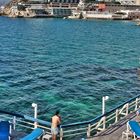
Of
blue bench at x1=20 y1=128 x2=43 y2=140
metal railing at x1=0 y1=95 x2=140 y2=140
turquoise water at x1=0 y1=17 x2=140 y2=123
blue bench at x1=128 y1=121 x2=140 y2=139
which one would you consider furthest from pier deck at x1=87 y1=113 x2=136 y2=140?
turquoise water at x1=0 y1=17 x2=140 y2=123

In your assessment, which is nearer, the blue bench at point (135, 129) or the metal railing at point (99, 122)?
the blue bench at point (135, 129)

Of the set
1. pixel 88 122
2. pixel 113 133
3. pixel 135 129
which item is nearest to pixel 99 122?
pixel 113 133

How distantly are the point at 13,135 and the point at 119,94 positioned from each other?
2992 cm

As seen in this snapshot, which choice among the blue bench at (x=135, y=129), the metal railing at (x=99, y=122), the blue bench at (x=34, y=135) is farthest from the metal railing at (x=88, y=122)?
the blue bench at (x=135, y=129)

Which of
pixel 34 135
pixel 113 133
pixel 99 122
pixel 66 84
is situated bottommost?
pixel 66 84

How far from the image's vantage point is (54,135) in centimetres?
2448

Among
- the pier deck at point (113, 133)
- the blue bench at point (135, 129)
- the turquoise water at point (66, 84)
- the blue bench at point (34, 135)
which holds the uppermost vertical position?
the blue bench at point (34, 135)

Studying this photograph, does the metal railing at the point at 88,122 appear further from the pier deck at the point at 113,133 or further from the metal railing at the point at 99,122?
the pier deck at the point at 113,133

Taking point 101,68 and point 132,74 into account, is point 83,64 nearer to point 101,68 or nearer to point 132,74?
point 101,68

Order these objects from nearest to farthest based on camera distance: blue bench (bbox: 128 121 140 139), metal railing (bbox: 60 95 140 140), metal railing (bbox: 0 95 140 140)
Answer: blue bench (bbox: 128 121 140 139) < metal railing (bbox: 0 95 140 140) < metal railing (bbox: 60 95 140 140)

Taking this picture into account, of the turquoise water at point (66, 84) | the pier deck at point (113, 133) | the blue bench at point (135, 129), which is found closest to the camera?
the blue bench at point (135, 129)

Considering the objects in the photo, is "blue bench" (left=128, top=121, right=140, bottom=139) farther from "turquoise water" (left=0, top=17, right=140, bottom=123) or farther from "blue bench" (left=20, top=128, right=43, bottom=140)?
"turquoise water" (left=0, top=17, right=140, bottom=123)

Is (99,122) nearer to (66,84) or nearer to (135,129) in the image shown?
(135,129)

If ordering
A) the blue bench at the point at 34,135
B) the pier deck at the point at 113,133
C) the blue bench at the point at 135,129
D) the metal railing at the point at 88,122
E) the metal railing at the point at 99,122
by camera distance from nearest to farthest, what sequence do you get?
1. the blue bench at the point at 34,135
2. the blue bench at the point at 135,129
3. the metal railing at the point at 88,122
4. the metal railing at the point at 99,122
5. the pier deck at the point at 113,133
